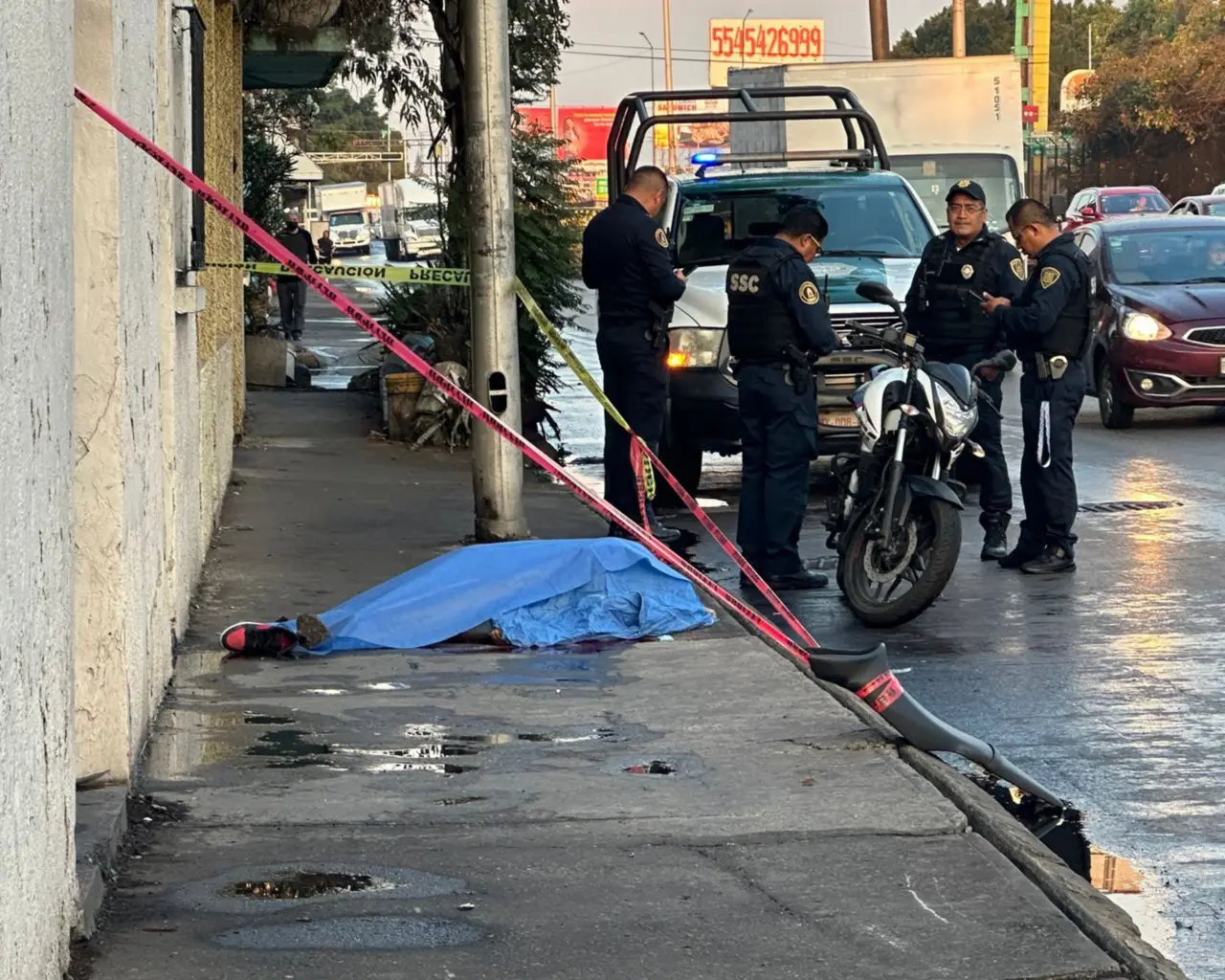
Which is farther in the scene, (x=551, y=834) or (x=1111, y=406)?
(x=1111, y=406)

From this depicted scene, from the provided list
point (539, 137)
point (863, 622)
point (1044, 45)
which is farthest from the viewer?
point (1044, 45)

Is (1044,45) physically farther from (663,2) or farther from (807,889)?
(807,889)

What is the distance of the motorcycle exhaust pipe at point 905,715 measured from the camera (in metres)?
6.31

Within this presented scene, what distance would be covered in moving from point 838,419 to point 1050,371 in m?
2.37

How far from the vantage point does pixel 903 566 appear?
368 inches

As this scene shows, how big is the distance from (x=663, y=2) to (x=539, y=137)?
8083 centimetres

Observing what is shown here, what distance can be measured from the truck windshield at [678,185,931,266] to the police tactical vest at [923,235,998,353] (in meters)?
2.53

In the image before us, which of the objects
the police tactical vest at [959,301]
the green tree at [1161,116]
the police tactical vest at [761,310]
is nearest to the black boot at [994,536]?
the police tactical vest at [959,301]

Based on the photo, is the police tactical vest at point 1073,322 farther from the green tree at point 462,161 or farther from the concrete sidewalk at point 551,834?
the green tree at point 462,161

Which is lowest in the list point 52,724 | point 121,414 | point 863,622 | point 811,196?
point 863,622

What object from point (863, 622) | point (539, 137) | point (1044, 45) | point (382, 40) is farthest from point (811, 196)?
point (1044, 45)

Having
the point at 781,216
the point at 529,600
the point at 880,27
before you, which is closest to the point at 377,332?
the point at 529,600

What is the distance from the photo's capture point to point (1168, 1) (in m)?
92.5

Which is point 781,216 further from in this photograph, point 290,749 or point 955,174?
point 955,174
